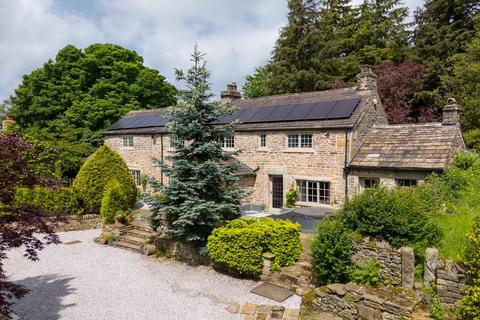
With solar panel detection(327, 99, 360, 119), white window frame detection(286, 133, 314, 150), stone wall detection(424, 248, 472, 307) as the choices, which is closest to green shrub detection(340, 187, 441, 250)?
stone wall detection(424, 248, 472, 307)

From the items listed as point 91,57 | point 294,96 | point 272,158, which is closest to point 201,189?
point 272,158

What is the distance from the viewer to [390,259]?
8250 mm

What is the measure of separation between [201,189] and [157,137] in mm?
13739

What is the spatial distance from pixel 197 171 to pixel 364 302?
7.25 m

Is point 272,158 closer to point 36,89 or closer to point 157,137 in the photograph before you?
point 157,137

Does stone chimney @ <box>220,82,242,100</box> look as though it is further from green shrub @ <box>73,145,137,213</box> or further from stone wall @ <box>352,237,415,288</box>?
stone wall @ <box>352,237,415,288</box>

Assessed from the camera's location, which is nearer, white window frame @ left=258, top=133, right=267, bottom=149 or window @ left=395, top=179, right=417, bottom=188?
window @ left=395, top=179, right=417, bottom=188

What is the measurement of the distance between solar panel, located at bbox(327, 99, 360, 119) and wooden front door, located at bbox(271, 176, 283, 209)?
5.05m

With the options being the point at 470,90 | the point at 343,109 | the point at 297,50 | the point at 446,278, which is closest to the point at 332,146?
the point at 343,109

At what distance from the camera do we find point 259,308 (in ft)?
27.8

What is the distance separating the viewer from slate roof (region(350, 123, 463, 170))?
47.2 ft

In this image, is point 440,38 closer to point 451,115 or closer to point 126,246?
point 451,115

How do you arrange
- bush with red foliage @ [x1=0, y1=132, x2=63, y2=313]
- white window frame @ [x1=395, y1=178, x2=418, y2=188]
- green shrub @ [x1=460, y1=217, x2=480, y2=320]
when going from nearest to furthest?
bush with red foliage @ [x1=0, y1=132, x2=63, y2=313], green shrub @ [x1=460, y1=217, x2=480, y2=320], white window frame @ [x1=395, y1=178, x2=418, y2=188]

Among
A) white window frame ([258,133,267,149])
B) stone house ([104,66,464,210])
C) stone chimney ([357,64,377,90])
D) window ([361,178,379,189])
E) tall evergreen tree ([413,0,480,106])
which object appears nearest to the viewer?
stone house ([104,66,464,210])
